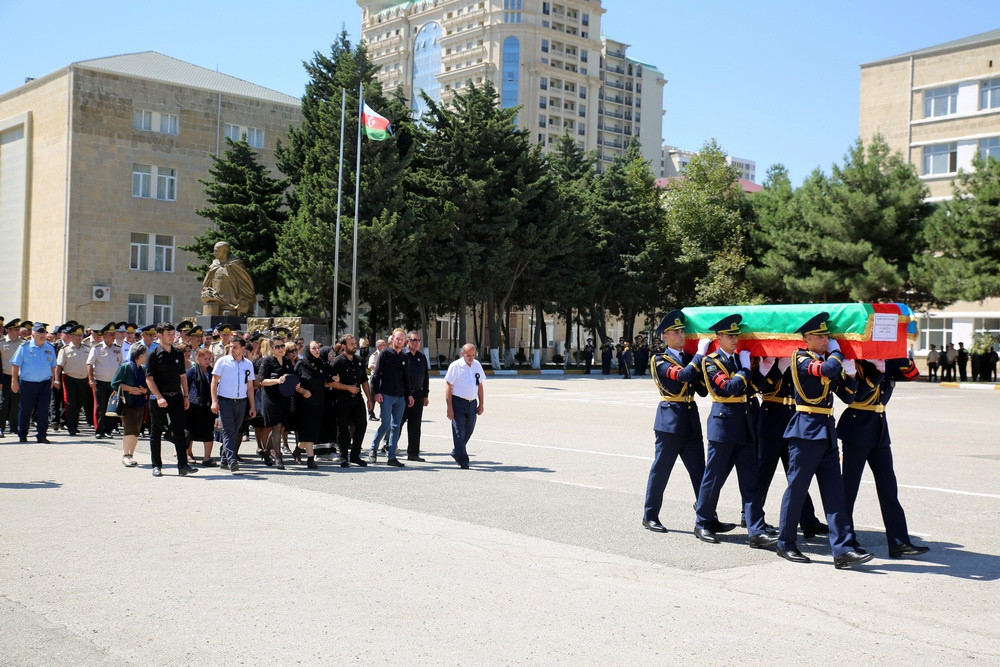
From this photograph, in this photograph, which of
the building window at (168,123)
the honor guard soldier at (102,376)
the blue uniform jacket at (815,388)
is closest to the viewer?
the blue uniform jacket at (815,388)

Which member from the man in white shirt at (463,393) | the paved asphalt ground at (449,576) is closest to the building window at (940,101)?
the paved asphalt ground at (449,576)

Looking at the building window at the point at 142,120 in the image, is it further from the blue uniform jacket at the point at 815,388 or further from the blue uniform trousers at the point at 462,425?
the blue uniform jacket at the point at 815,388

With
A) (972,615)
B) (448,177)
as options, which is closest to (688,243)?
(448,177)

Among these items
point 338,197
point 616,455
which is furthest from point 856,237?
point 616,455

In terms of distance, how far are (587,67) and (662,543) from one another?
399 feet

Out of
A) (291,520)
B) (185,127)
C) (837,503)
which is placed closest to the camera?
(837,503)

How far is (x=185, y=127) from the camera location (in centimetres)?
5609

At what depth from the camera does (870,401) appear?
321 inches

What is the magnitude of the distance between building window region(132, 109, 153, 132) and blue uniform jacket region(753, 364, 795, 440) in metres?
52.8

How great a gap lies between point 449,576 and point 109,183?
5237cm

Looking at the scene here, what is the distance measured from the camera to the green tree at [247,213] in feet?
162

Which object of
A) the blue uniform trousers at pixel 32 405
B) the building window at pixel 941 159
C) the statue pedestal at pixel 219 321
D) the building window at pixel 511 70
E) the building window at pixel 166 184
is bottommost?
the blue uniform trousers at pixel 32 405

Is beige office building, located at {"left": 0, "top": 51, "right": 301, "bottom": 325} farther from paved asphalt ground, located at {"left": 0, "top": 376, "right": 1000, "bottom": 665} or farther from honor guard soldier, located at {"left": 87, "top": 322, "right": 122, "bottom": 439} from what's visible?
paved asphalt ground, located at {"left": 0, "top": 376, "right": 1000, "bottom": 665}

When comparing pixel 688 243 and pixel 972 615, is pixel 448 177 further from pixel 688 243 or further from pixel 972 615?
pixel 972 615
